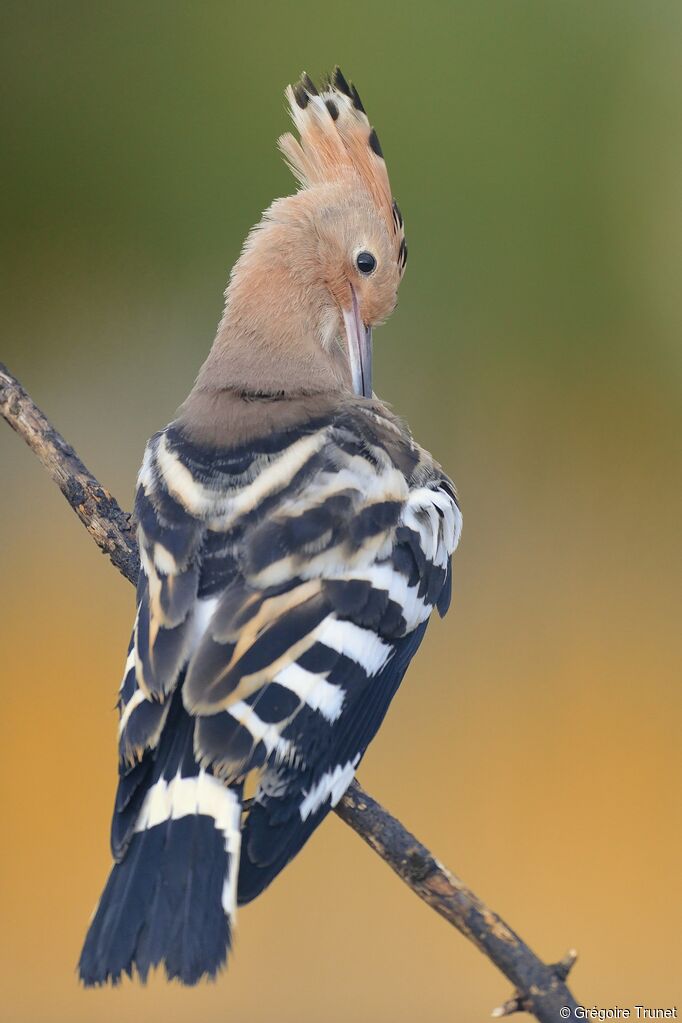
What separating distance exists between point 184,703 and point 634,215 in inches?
71.9

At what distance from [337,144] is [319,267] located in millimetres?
205

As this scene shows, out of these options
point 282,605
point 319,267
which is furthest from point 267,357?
point 282,605

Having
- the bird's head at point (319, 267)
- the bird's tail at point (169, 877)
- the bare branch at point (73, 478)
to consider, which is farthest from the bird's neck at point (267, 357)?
the bird's tail at point (169, 877)

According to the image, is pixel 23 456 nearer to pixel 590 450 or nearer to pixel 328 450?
pixel 590 450

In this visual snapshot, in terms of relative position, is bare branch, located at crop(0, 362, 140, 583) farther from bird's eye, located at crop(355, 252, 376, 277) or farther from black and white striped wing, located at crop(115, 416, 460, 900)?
bird's eye, located at crop(355, 252, 376, 277)

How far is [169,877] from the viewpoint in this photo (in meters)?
1.08

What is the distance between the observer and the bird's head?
5.28 feet

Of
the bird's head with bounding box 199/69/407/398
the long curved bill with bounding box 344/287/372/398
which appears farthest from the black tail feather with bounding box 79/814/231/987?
the long curved bill with bounding box 344/287/372/398

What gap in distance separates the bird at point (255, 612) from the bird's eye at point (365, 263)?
7cm

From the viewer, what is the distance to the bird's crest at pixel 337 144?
71.0 inches

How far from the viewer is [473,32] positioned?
2.59 metres

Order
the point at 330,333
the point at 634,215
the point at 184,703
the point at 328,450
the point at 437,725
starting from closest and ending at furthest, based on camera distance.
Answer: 1. the point at 184,703
2. the point at 328,450
3. the point at 330,333
4. the point at 437,725
5. the point at 634,215

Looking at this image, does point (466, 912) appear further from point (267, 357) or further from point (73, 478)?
point (267, 357)

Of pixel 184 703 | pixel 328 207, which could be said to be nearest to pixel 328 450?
pixel 184 703
